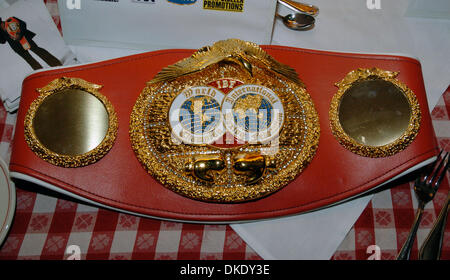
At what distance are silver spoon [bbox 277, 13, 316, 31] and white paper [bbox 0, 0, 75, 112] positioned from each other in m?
0.57

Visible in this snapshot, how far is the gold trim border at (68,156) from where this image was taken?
645 mm

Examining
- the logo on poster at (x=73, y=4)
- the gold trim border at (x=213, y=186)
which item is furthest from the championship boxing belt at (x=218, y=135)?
the logo on poster at (x=73, y=4)

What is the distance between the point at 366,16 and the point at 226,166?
63cm

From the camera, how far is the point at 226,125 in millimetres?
676

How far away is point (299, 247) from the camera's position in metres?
0.69

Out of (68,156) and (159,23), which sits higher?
(159,23)

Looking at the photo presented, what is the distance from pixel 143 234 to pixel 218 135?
10.5 inches

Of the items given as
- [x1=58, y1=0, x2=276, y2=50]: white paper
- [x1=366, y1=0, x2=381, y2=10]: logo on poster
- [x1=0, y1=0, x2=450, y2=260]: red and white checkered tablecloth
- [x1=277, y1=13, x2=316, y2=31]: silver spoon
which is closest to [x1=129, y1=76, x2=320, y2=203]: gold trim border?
[x1=0, y1=0, x2=450, y2=260]: red and white checkered tablecloth

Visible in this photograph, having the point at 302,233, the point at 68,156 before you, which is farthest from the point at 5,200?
the point at 302,233

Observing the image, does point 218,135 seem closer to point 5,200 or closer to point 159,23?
point 159,23

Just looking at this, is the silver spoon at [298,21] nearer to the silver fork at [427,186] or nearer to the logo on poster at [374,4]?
the logo on poster at [374,4]

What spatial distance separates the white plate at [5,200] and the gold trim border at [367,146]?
2.23 feet
